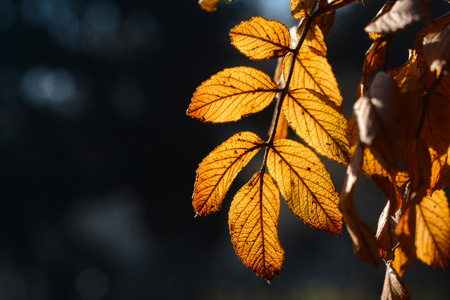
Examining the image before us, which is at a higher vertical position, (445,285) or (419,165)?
(419,165)

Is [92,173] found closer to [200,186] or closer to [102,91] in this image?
[102,91]

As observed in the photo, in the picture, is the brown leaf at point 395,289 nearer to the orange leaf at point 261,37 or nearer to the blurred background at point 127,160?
the orange leaf at point 261,37

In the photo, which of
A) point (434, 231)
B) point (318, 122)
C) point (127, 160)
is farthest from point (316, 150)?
point (127, 160)

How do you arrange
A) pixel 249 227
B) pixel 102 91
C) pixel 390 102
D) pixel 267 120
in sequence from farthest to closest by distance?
pixel 102 91 → pixel 267 120 → pixel 249 227 → pixel 390 102

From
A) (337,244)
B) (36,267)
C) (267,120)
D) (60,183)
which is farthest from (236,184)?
(36,267)

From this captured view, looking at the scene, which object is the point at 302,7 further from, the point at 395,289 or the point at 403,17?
the point at 395,289

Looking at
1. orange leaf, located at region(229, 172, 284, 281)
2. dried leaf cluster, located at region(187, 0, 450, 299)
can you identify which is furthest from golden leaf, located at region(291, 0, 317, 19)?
orange leaf, located at region(229, 172, 284, 281)

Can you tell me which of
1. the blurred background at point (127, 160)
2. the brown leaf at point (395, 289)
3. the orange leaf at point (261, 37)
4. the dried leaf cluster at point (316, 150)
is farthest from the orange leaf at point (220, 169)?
the blurred background at point (127, 160)

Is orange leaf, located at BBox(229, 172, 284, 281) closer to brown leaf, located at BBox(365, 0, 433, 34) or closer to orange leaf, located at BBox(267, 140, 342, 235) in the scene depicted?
orange leaf, located at BBox(267, 140, 342, 235)
